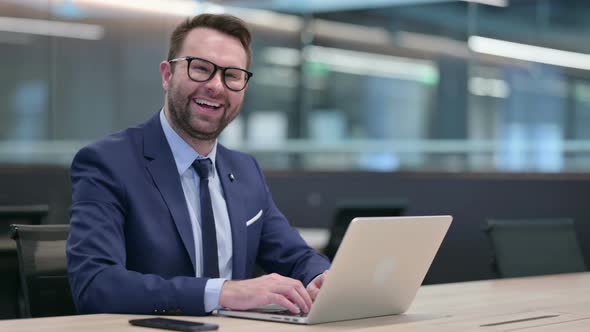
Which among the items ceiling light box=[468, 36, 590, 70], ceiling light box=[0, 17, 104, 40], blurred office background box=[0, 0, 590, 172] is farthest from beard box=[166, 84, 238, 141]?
ceiling light box=[468, 36, 590, 70]

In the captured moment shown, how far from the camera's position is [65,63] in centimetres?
662

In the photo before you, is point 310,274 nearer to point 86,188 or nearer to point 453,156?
point 86,188

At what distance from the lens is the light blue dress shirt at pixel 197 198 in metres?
2.48

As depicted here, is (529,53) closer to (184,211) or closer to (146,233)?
(184,211)

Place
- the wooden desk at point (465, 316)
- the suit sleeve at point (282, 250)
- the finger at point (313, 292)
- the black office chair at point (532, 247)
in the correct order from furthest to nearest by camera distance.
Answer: the black office chair at point (532, 247)
the suit sleeve at point (282, 250)
the finger at point (313, 292)
the wooden desk at point (465, 316)

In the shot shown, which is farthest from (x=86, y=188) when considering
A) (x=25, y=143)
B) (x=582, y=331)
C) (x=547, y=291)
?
(x=25, y=143)

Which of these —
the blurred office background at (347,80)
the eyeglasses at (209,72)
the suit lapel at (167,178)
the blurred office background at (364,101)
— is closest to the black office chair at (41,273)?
the suit lapel at (167,178)

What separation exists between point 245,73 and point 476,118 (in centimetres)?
453

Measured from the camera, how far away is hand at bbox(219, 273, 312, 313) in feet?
6.80

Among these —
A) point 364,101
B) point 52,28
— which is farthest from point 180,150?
point 364,101

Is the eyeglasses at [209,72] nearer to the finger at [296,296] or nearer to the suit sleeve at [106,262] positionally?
the suit sleeve at [106,262]

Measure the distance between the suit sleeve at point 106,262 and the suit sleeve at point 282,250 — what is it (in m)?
0.52

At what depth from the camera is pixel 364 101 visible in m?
7.79

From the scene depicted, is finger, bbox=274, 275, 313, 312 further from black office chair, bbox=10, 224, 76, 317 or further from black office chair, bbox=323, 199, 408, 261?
black office chair, bbox=323, 199, 408, 261
